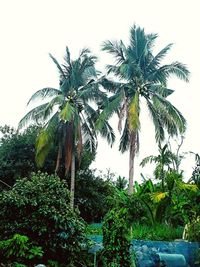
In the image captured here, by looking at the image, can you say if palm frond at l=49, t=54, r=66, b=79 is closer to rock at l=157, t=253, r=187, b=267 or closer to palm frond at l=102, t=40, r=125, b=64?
palm frond at l=102, t=40, r=125, b=64

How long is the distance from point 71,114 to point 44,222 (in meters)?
11.6

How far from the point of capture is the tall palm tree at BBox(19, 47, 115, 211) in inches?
867

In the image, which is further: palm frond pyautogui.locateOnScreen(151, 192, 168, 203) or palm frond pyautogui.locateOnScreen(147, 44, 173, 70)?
palm frond pyautogui.locateOnScreen(147, 44, 173, 70)

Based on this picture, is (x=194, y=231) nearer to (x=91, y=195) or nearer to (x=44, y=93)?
(x=91, y=195)

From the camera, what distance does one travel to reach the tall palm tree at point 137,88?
70.1 feet

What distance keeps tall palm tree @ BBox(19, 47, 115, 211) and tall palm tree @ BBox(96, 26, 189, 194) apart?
3.77 feet

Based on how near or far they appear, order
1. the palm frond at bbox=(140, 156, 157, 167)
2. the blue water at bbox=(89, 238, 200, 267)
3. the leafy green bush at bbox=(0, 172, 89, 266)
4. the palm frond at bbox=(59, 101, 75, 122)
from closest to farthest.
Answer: the leafy green bush at bbox=(0, 172, 89, 266), the blue water at bbox=(89, 238, 200, 267), the palm frond at bbox=(140, 156, 157, 167), the palm frond at bbox=(59, 101, 75, 122)

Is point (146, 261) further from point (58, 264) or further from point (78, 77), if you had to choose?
point (78, 77)

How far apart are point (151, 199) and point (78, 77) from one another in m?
10.8

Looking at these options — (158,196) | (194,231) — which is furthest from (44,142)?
(194,231)

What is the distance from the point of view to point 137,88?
882 inches

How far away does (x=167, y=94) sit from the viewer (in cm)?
2328

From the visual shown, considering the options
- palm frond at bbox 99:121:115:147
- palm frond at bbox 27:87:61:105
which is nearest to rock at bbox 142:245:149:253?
palm frond at bbox 99:121:115:147

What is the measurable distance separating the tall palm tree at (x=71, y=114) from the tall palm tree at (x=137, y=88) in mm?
1150
